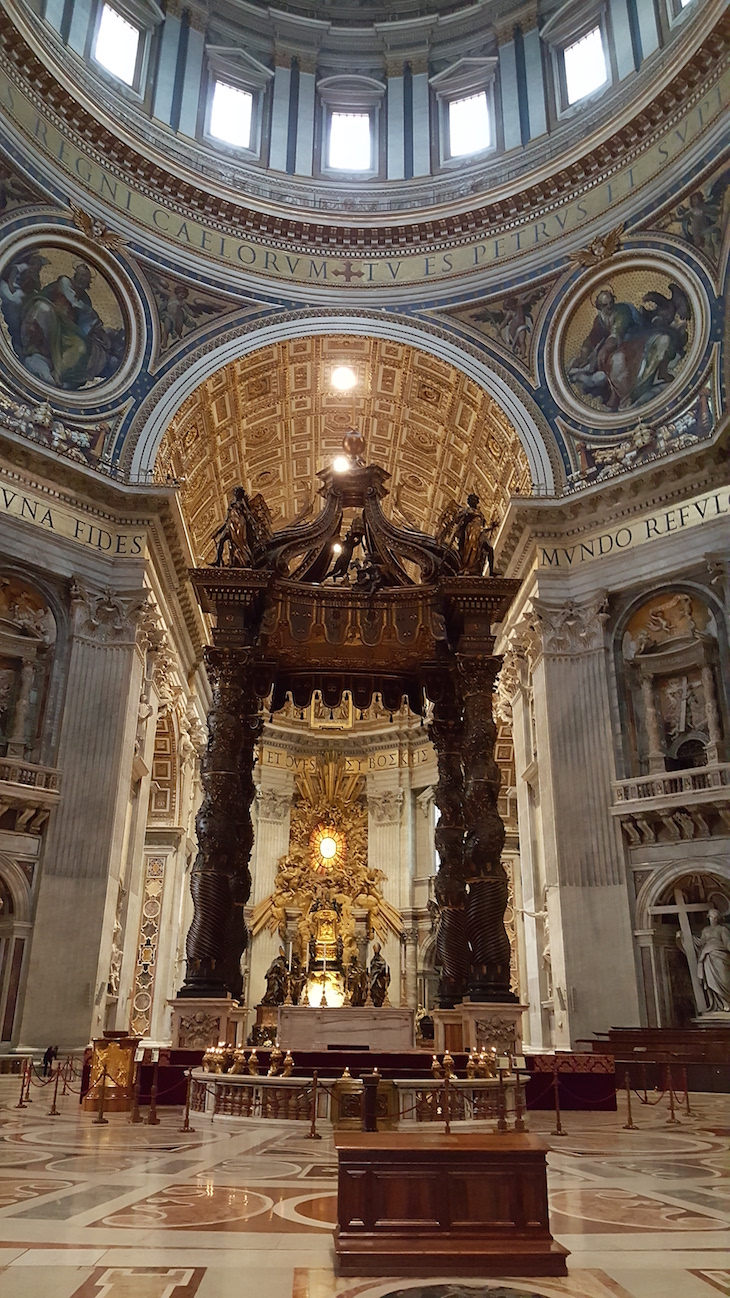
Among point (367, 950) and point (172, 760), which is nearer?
point (172, 760)

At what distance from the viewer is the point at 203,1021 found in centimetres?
944

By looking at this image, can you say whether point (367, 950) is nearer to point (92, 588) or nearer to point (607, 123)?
point (92, 588)

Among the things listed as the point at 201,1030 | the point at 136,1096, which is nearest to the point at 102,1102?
the point at 136,1096

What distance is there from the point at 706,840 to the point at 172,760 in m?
12.7

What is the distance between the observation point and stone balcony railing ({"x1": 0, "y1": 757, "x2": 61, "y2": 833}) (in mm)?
14875

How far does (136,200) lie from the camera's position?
19.1m

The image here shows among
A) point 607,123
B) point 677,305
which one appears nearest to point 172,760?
point 677,305

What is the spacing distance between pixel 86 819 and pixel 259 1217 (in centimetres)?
1227

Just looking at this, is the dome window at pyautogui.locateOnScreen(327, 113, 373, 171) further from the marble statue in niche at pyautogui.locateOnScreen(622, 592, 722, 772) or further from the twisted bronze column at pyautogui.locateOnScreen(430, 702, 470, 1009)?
the twisted bronze column at pyautogui.locateOnScreen(430, 702, 470, 1009)

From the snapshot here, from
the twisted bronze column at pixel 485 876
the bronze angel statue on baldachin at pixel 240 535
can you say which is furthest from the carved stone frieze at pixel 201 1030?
the bronze angel statue on baldachin at pixel 240 535

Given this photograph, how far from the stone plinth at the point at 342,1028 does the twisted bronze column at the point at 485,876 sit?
119 cm

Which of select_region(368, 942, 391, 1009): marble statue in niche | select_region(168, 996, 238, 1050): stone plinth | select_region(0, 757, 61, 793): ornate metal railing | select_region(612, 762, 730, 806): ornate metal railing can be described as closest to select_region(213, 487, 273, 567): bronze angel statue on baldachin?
select_region(168, 996, 238, 1050): stone plinth

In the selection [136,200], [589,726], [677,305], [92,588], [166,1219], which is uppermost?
[136,200]

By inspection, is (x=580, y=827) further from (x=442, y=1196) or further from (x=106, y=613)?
(x=442, y=1196)
